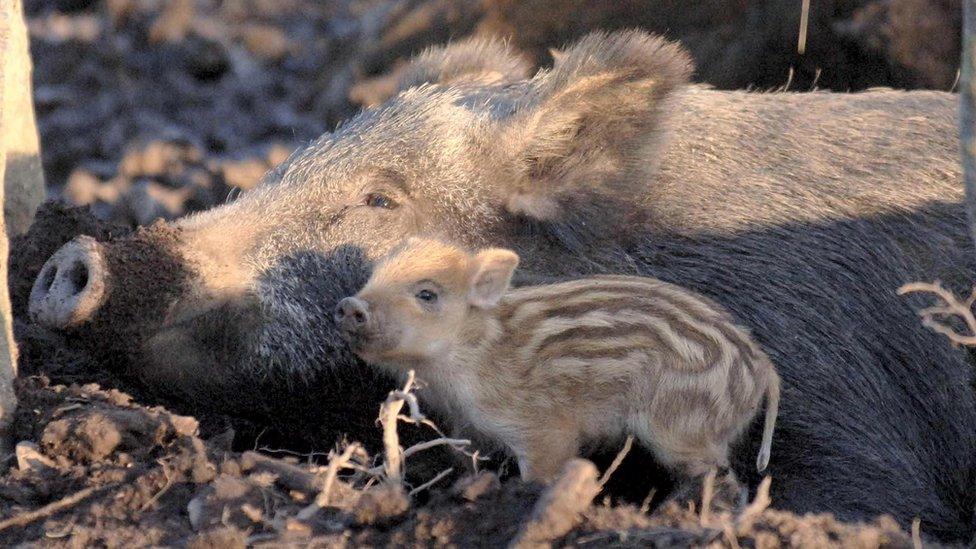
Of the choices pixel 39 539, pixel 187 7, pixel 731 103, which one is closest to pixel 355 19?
pixel 187 7

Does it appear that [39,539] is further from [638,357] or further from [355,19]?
[355,19]

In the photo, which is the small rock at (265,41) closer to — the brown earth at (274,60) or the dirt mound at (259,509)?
the brown earth at (274,60)

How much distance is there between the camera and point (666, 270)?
422 centimetres

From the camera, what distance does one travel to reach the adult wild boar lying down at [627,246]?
3980mm

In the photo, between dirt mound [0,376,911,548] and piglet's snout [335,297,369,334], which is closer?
dirt mound [0,376,911,548]

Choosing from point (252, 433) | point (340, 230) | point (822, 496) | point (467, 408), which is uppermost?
point (340, 230)

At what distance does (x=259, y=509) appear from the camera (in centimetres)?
286

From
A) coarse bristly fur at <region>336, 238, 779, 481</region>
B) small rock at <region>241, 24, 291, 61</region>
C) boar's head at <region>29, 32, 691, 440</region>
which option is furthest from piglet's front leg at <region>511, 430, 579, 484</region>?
small rock at <region>241, 24, 291, 61</region>

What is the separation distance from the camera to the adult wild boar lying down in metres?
3.98

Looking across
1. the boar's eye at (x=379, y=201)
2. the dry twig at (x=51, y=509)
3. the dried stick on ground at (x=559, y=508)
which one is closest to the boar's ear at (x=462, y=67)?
the boar's eye at (x=379, y=201)

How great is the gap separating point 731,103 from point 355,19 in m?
3.71

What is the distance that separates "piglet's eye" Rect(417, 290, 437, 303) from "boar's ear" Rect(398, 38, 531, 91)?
Answer: 1538 millimetres

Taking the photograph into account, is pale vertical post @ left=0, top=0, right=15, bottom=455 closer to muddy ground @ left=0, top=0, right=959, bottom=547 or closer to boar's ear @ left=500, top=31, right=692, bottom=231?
muddy ground @ left=0, top=0, right=959, bottom=547

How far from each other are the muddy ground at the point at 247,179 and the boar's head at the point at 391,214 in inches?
10.0
